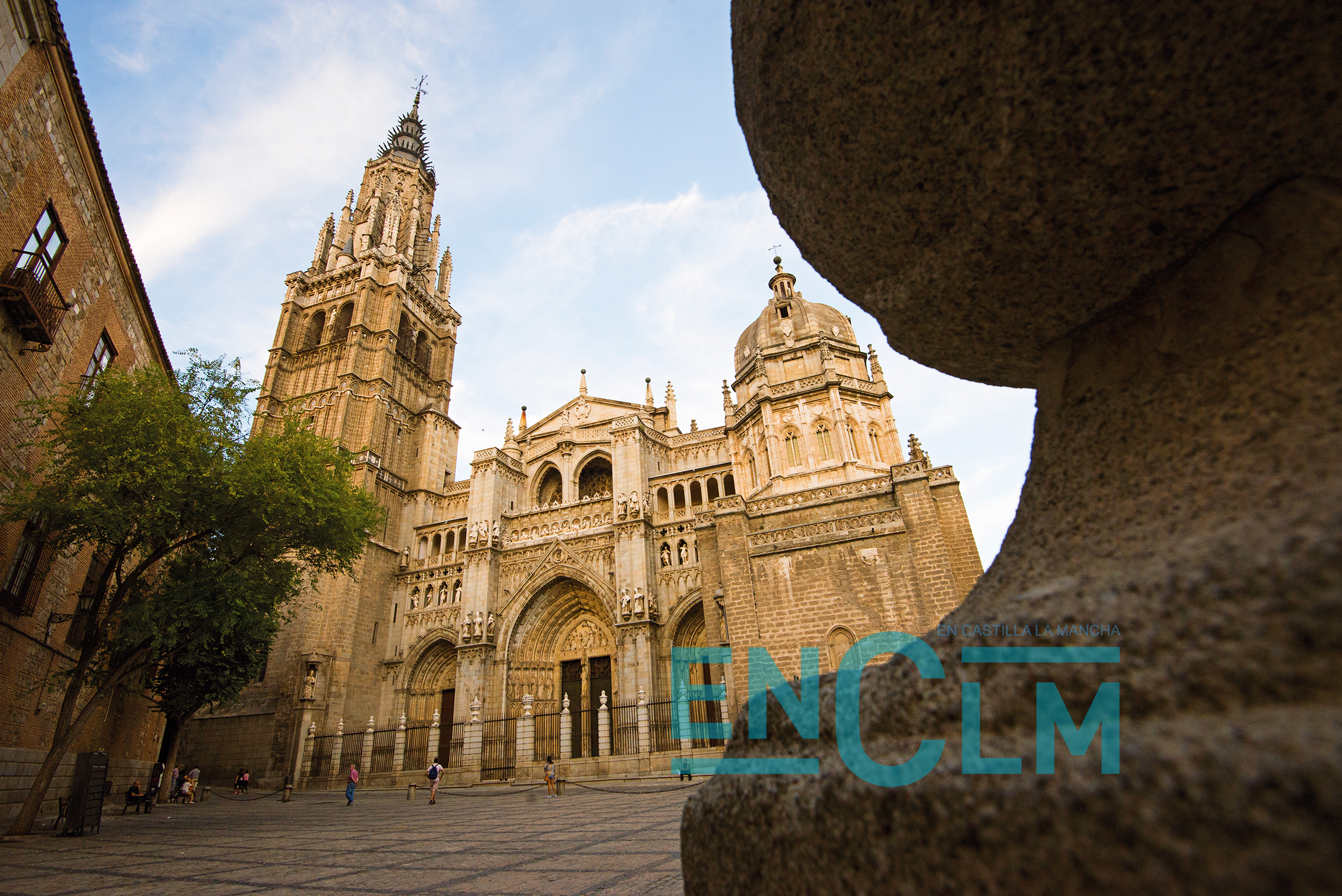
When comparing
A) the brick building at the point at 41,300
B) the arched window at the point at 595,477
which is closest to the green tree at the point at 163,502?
the brick building at the point at 41,300

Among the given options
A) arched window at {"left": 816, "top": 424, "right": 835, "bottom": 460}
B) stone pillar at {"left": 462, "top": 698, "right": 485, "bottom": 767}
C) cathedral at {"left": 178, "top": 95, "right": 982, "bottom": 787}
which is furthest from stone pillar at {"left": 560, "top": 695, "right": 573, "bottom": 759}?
arched window at {"left": 816, "top": 424, "right": 835, "bottom": 460}

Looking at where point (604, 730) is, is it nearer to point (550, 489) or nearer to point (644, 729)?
point (644, 729)

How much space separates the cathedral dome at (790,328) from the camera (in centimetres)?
2094

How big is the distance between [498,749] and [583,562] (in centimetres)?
624

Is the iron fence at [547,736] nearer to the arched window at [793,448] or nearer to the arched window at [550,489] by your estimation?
the arched window at [550,489]

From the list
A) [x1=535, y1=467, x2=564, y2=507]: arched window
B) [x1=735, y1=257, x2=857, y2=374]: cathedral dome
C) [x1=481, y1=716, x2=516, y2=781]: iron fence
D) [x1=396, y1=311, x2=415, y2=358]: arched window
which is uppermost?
[x1=396, y1=311, x2=415, y2=358]: arched window

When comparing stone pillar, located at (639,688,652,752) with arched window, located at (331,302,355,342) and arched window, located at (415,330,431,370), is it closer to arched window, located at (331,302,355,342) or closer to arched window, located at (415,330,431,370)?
arched window, located at (415,330,431,370)

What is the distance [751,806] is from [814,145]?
59.1 inches

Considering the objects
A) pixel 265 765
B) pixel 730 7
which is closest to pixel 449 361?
pixel 265 765

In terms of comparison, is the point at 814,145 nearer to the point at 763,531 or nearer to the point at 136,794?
the point at 763,531

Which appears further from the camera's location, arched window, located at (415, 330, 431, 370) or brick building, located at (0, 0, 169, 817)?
arched window, located at (415, 330, 431, 370)

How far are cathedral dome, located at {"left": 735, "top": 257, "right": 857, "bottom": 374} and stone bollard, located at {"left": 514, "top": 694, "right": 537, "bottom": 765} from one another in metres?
12.3

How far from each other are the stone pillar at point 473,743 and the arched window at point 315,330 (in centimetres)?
1984

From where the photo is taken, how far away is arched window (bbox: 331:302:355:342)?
3014cm
